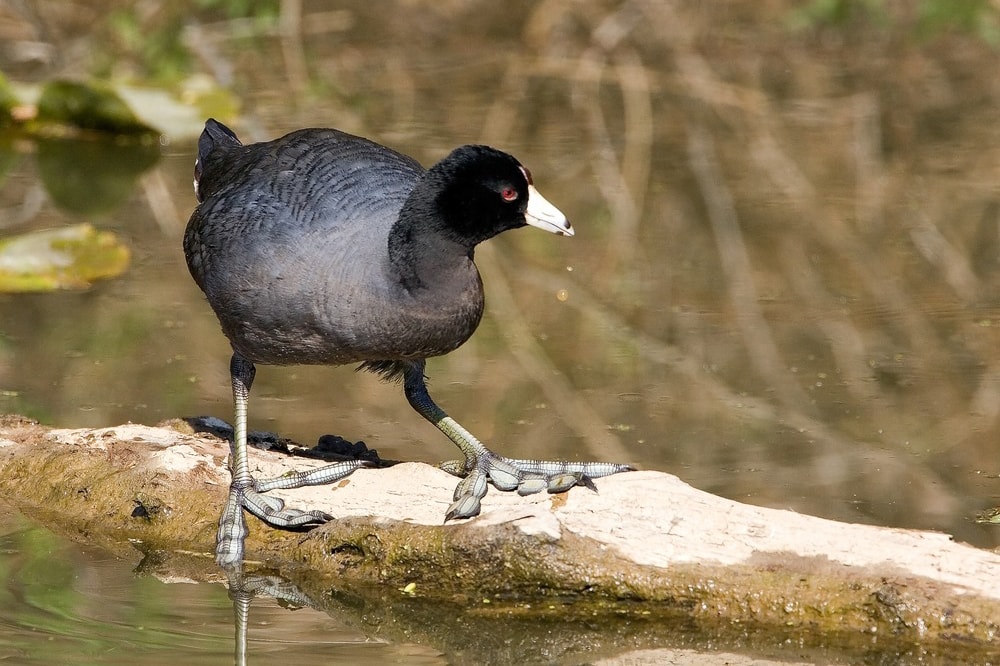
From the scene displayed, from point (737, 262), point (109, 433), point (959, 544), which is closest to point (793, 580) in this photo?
point (959, 544)

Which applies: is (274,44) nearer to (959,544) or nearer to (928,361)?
(928,361)

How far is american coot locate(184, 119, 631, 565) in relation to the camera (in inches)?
175

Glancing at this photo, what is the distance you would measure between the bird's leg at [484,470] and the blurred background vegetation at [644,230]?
0.62 metres

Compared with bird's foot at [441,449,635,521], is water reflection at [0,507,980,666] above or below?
below

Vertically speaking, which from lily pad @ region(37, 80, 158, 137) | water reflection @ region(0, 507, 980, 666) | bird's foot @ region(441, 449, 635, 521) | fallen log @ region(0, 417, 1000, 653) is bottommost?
water reflection @ region(0, 507, 980, 666)

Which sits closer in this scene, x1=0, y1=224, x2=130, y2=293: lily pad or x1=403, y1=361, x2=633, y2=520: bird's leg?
x1=403, y1=361, x2=633, y2=520: bird's leg

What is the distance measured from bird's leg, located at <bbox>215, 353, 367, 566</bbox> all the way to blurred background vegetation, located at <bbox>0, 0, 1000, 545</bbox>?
90 centimetres

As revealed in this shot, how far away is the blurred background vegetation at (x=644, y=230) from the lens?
582cm

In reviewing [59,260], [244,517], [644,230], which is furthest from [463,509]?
[644,230]

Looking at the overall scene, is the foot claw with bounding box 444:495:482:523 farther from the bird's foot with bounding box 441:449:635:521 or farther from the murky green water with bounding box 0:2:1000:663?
the murky green water with bounding box 0:2:1000:663

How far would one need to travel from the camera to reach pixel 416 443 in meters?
5.71

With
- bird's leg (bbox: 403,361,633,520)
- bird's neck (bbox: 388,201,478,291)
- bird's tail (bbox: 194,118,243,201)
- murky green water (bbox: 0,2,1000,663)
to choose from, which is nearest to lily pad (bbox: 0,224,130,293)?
murky green water (bbox: 0,2,1000,663)

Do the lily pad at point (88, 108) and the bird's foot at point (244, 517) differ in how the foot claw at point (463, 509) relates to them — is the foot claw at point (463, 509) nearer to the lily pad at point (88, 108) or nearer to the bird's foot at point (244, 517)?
the bird's foot at point (244, 517)

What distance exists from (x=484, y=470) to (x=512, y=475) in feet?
0.32
